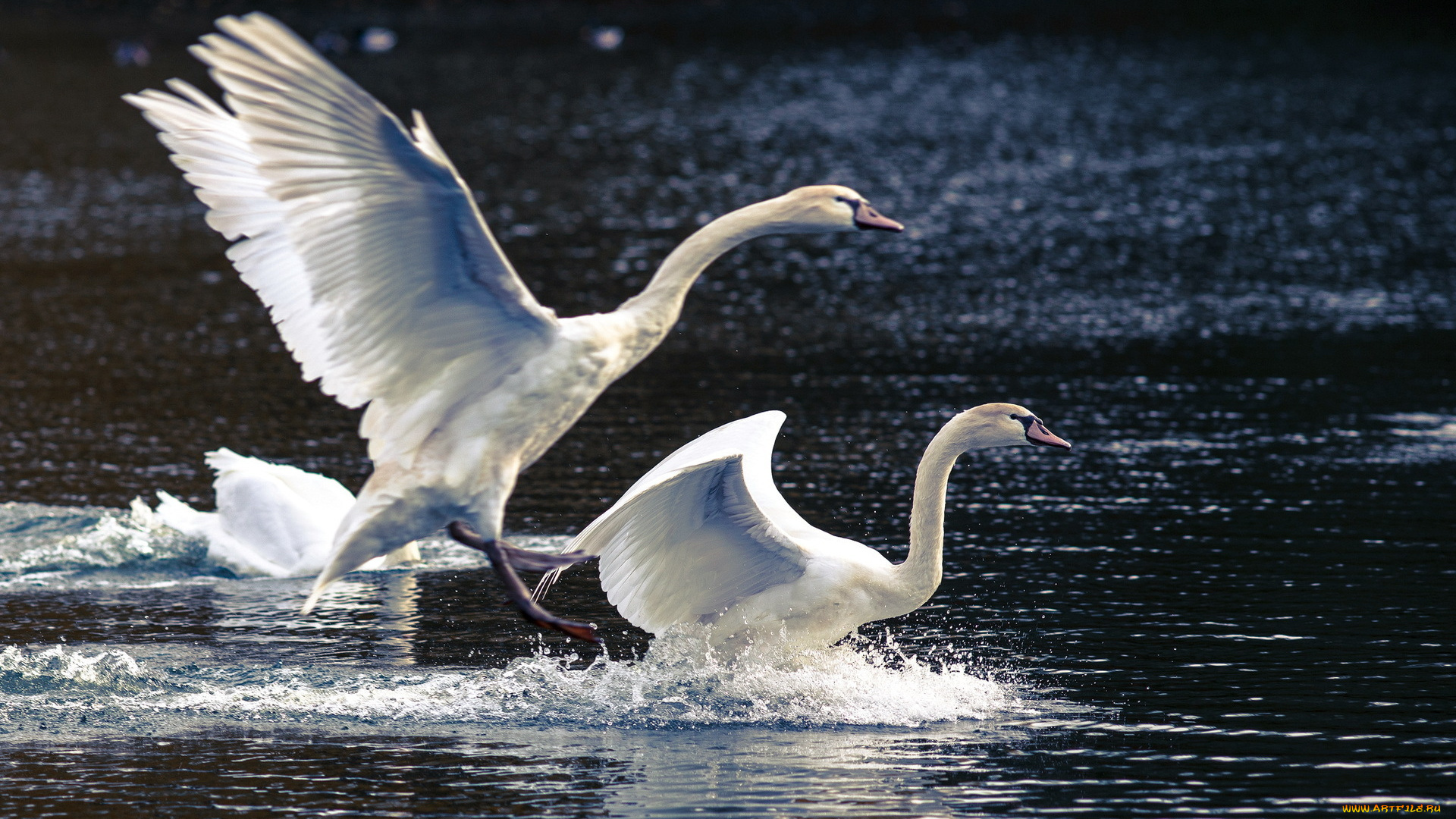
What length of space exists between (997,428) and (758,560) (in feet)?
4.58

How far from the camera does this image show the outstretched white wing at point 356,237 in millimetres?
6906

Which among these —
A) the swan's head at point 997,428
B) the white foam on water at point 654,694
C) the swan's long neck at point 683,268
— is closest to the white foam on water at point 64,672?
the white foam on water at point 654,694

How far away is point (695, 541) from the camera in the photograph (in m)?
8.82

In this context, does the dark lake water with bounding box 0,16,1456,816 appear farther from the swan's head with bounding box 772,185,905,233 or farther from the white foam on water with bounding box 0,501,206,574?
the swan's head with bounding box 772,185,905,233

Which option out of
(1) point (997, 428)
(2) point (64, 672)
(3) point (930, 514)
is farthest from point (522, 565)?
(2) point (64, 672)

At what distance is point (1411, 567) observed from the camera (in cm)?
1084

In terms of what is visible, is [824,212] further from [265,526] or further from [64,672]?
[265,526]

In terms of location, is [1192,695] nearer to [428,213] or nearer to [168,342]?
[428,213]

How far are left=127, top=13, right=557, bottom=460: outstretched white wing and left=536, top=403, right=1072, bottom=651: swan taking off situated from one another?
118 cm

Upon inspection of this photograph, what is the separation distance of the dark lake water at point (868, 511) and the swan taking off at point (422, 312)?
1254 mm

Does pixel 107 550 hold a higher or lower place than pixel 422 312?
lower

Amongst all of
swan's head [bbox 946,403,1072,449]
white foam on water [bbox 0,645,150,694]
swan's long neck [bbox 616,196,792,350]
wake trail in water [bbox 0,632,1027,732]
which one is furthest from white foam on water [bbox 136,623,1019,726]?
swan's long neck [bbox 616,196,792,350]

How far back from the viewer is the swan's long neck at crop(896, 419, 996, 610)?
8812 millimetres

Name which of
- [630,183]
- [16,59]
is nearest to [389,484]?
[630,183]
